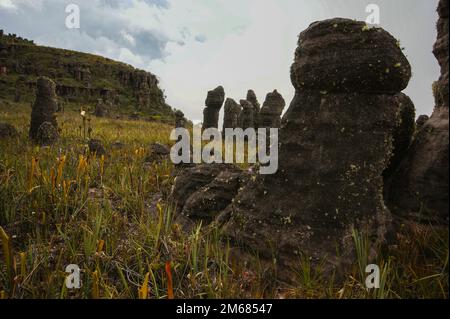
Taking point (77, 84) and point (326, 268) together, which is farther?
point (77, 84)

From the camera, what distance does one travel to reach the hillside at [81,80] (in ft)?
190

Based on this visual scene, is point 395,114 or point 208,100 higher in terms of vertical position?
point 208,100

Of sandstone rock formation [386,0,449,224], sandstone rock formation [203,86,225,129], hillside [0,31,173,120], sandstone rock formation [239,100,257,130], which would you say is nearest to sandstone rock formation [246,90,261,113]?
sandstone rock formation [239,100,257,130]

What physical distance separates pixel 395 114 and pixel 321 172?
1.01m

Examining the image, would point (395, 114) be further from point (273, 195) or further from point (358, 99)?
point (273, 195)

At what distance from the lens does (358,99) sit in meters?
3.82

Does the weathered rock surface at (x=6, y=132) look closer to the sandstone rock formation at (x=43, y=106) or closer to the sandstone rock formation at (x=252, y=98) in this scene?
the sandstone rock formation at (x=43, y=106)

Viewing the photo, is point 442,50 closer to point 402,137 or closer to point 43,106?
point 402,137

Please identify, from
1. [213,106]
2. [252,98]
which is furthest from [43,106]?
[252,98]

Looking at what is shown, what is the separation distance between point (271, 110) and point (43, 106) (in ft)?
49.4

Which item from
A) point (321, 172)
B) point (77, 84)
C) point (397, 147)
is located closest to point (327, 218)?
point (321, 172)

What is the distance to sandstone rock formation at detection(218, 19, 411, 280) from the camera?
3.51 meters

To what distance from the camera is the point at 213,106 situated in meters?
25.3
